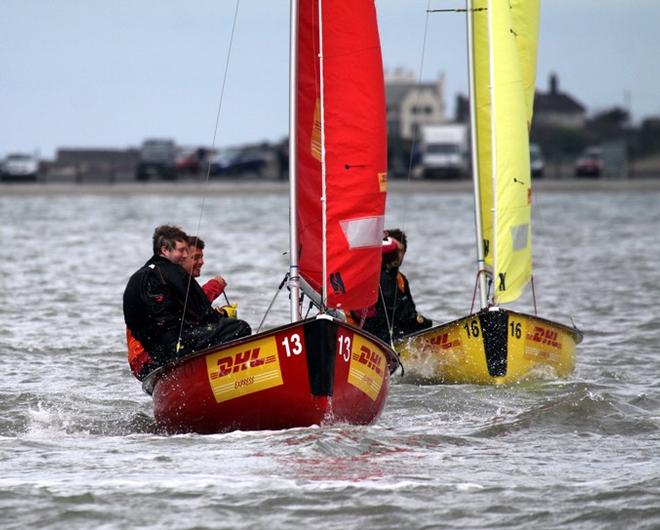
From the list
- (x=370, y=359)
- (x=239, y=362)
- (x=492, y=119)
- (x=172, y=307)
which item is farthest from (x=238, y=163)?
(x=239, y=362)

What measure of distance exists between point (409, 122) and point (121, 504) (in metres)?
126

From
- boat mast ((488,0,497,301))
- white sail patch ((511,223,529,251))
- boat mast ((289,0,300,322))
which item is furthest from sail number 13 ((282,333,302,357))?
white sail patch ((511,223,529,251))

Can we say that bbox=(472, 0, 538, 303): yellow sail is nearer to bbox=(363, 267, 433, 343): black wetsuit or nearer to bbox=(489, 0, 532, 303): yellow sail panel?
bbox=(489, 0, 532, 303): yellow sail panel

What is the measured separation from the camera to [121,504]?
29.9 ft

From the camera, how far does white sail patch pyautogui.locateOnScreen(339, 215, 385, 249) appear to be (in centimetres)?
1089

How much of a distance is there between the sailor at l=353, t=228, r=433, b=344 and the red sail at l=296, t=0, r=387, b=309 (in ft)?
6.94

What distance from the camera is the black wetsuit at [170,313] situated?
10.8 m

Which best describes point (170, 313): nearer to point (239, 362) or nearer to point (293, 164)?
point (239, 362)

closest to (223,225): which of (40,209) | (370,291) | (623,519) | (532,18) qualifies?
(40,209)

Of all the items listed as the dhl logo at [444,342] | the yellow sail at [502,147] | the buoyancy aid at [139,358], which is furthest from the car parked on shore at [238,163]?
the buoyancy aid at [139,358]

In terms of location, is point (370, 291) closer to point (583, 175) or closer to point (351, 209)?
point (351, 209)

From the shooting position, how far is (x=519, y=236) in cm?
1447

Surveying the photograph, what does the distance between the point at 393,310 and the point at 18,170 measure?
167 ft

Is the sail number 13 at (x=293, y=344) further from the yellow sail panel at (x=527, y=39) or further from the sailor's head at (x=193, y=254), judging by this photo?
the yellow sail panel at (x=527, y=39)
